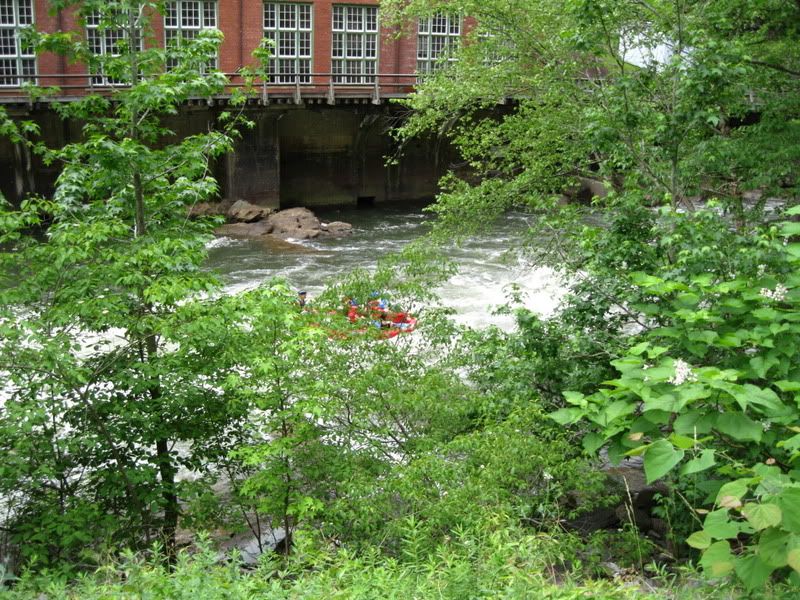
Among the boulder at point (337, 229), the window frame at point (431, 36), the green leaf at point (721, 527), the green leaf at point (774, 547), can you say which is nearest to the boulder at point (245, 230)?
the boulder at point (337, 229)

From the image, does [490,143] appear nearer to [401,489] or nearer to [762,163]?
[762,163]

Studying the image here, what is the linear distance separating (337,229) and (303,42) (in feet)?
33.3

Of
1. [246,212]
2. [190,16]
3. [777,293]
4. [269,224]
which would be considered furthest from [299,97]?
[777,293]

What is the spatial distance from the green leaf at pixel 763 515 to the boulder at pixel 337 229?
28151 millimetres

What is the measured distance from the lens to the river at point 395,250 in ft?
73.1

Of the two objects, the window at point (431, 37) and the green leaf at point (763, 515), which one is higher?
the window at point (431, 37)

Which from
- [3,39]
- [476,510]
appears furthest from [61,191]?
[3,39]

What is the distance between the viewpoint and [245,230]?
3102 cm

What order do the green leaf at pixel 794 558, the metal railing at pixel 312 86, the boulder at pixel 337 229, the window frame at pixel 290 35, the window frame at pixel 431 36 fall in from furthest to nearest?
the window frame at pixel 431 36
the window frame at pixel 290 35
the boulder at pixel 337 229
the metal railing at pixel 312 86
the green leaf at pixel 794 558

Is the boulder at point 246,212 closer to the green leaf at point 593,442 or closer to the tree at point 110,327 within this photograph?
the tree at point 110,327

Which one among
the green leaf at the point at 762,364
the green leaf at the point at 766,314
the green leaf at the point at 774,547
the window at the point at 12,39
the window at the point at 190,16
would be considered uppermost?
the window at the point at 190,16

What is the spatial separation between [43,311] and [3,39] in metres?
26.6

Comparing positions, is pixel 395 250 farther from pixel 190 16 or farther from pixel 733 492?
pixel 733 492

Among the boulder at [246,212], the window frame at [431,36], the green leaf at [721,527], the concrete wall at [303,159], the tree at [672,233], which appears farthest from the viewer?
the window frame at [431,36]
